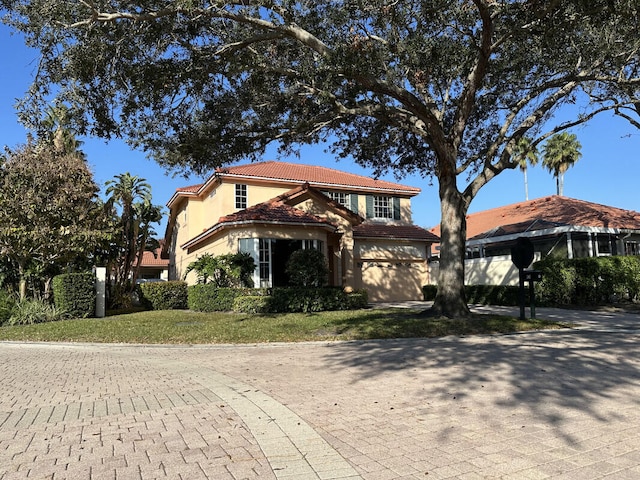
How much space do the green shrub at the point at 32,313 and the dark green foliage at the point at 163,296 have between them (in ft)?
16.1

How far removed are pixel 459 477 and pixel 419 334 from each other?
8.17 m

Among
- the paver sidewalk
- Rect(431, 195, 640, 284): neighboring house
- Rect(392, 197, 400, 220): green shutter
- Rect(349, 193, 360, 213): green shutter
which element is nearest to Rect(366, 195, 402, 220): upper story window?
Rect(392, 197, 400, 220): green shutter

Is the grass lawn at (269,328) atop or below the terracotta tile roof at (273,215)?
below

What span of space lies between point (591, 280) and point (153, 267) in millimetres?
39615

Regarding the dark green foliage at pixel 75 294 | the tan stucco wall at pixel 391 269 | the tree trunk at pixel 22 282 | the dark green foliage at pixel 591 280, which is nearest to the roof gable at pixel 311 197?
the tan stucco wall at pixel 391 269

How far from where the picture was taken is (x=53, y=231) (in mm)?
17406

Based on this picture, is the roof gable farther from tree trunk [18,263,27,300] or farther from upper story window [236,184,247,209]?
tree trunk [18,263,27,300]

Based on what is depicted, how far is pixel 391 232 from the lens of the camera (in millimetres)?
26688

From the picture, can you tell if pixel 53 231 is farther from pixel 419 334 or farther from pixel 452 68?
pixel 452 68

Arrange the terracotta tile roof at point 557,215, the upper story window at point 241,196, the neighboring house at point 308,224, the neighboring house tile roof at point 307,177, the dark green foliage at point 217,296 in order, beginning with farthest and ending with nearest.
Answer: the neighboring house tile roof at point 307,177, the terracotta tile roof at point 557,215, the upper story window at point 241,196, the neighboring house at point 308,224, the dark green foliage at point 217,296

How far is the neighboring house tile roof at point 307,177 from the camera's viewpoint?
24.5 m

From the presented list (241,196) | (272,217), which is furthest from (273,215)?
(241,196)

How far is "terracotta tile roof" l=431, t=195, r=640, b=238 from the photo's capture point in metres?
23.9

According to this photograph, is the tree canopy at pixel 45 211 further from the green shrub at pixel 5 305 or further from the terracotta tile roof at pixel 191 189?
the terracotta tile roof at pixel 191 189
